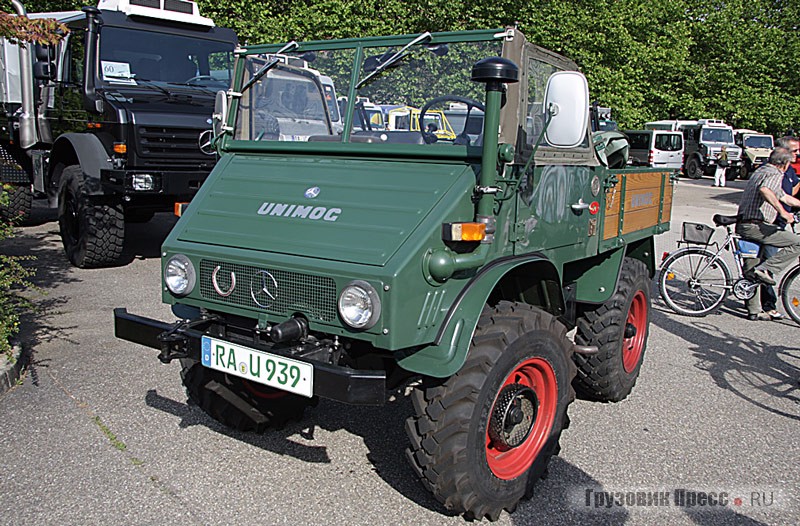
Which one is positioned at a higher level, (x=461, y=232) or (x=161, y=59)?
(x=161, y=59)

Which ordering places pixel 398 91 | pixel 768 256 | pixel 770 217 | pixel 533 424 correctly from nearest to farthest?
1. pixel 533 424
2. pixel 398 91
3. pixel 770 217
4. pixel 768 256

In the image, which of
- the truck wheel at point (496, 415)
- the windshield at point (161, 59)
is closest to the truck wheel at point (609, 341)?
the truck wheel at point (496, 415)

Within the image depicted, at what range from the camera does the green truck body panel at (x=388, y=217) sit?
321 centimetres

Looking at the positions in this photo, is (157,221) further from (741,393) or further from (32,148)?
(741,393)

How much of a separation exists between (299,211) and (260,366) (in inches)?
31.6

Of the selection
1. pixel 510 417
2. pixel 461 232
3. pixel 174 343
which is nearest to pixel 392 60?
pixel 461 232

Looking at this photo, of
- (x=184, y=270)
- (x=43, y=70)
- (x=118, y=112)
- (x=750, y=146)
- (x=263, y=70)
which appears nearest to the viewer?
(x=184, y=270)

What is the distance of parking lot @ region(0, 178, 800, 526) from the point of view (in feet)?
11.9

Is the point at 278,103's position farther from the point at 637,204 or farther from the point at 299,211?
the point at 637,204

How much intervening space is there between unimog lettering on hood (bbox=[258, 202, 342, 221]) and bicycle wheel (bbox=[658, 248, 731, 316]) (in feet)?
18.3

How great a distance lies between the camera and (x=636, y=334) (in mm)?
5566

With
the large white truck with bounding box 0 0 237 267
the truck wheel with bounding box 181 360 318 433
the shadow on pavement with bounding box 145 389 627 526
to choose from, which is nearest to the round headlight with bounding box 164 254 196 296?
the truck wheel with bounding box 181 360 318 433

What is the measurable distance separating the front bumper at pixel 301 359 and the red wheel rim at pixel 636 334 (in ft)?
9.40

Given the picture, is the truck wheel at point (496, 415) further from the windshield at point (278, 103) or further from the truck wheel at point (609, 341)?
the windshield at point (278, 103)
